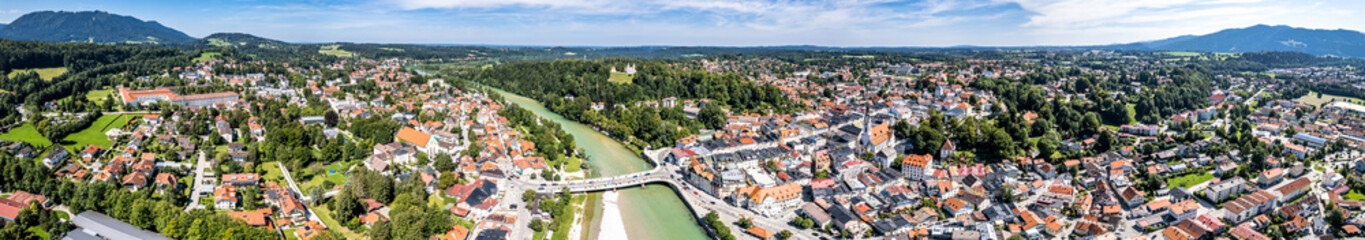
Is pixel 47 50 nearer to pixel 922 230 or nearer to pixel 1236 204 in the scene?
pixel 922 230

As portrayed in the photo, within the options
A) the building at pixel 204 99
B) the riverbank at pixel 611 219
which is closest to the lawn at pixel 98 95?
the building at pixel 204 99

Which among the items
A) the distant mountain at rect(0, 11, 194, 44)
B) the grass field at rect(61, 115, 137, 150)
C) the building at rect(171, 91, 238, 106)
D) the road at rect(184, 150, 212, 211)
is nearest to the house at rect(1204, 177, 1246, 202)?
the road at rect(184, 150, 212, 211)

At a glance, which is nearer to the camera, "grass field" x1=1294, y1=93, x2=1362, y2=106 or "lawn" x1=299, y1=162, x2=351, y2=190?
"lawn" x1=299, y1=162, x2=351, y2=190

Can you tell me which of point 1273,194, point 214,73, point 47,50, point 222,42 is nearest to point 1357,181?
point 1273,194

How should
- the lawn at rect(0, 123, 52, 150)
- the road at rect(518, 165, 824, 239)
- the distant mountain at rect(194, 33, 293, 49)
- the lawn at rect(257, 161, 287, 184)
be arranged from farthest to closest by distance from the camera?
the distant mountain at rect(194, 33, 293, 49) < the lawn at rect(0, 123, 52, 150) < the lawn at rect(257, 161, 287, 184) < the road at rect(518, 165, 824, 239)

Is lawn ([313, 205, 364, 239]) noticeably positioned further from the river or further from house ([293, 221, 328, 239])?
the river

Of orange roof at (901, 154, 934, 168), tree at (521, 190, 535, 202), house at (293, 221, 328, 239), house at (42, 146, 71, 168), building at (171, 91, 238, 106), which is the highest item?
building at (171, 91, 238, 106)

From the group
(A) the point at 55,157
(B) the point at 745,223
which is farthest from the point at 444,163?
(A) the point at 55,157
